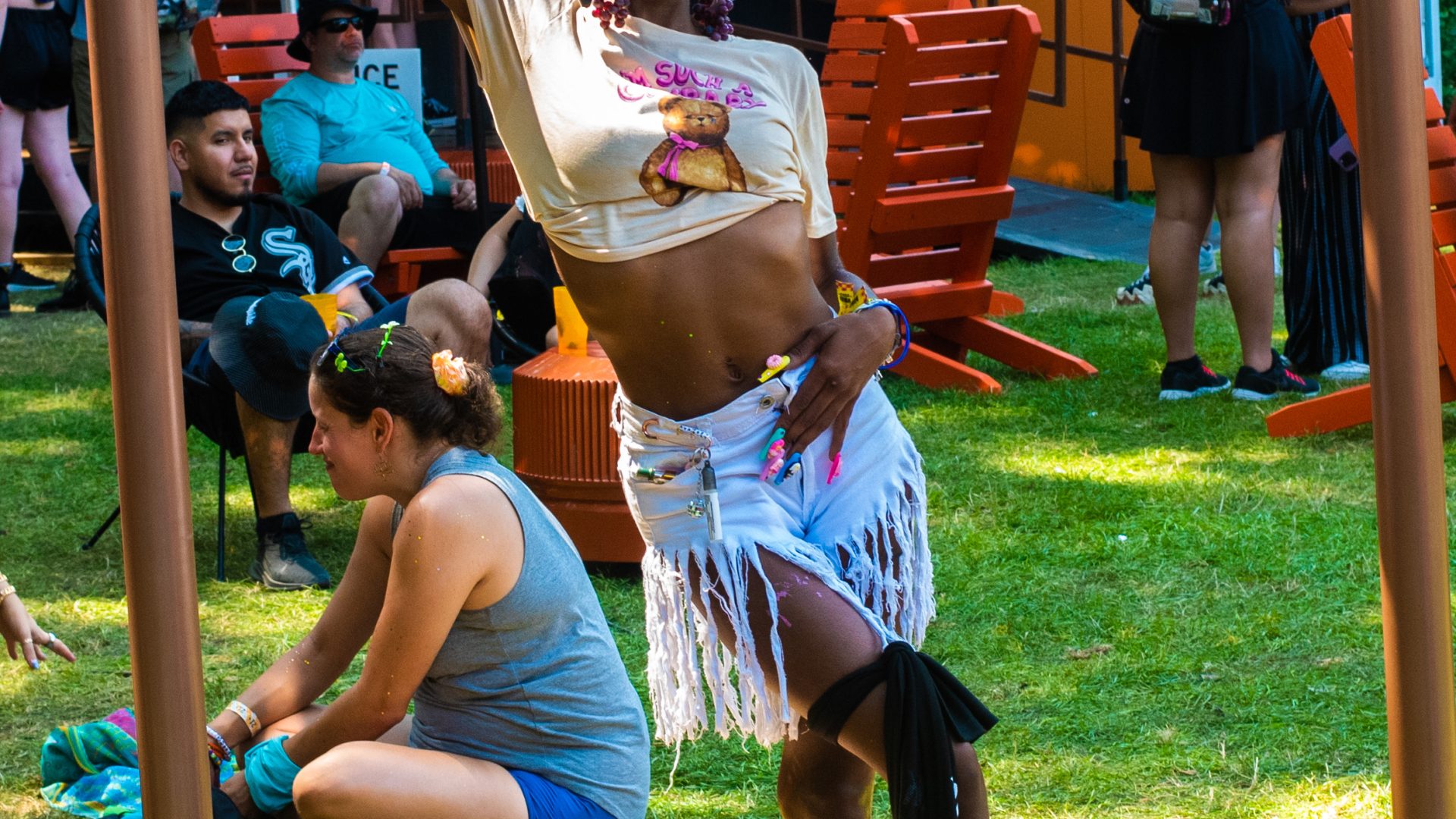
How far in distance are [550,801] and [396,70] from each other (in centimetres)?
640

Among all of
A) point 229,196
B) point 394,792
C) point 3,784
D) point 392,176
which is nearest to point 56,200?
point 392,176

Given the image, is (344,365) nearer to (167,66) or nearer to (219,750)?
(219,750)

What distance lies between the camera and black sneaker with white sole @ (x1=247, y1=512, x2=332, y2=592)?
455cm

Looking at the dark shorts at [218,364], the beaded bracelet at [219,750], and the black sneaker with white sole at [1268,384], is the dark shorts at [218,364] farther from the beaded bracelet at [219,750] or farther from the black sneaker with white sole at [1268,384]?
the black sneaker with white sole at [1268,384]

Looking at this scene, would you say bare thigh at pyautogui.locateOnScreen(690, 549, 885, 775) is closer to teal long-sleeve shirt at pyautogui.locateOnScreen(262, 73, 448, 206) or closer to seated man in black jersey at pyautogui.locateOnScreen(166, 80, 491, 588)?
seated man in black jersey at pyautogui.locateOnScreen(166, 80, 491, 588)

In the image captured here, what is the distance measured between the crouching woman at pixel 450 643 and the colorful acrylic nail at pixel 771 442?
0.47 metres

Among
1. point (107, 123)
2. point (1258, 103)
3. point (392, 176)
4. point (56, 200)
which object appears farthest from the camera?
point (56, 200)

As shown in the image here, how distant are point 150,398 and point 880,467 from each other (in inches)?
56.6

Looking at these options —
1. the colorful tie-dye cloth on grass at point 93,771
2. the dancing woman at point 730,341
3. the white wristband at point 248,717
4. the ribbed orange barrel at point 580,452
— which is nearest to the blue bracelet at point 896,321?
the dancing woman at point 730,341

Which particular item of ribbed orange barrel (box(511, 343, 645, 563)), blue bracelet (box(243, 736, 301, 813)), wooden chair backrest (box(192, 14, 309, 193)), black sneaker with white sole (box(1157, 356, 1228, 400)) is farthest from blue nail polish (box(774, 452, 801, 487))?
wooden chair backrest (box(192, 14, 309, 193))

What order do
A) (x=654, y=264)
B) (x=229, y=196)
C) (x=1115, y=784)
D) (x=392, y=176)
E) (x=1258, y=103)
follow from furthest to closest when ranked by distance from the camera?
(x=392, y=176), (x=1258, y=103), (x=229, y=196), (x=1115, y=784), (x=654, y=264)

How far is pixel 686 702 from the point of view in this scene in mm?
2568

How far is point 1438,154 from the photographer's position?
5059 millimetres

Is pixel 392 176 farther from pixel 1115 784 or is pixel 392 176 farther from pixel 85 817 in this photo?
pixel 1115 784
